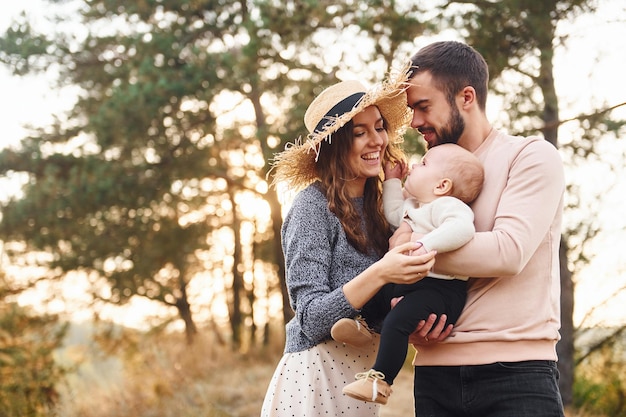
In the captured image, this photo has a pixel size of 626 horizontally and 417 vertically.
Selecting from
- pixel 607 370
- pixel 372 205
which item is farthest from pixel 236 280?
pixel 372 205

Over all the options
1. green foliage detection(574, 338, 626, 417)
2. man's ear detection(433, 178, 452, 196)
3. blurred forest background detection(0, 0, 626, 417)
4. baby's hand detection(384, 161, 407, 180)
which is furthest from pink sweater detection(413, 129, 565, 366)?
green foliage detection(574, 338, 626, 417)

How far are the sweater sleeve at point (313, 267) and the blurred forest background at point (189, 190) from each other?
3.36 metres

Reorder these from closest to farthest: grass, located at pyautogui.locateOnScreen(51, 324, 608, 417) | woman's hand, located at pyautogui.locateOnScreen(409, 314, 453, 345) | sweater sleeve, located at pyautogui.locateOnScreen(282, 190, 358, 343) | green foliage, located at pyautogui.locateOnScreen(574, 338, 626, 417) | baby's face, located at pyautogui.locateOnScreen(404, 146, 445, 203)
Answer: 1. woman's hand, located at pyautogui.locateOnScreen(409, 314, 453, 345)
2. baby's face, located at pyautogui.locateOnScreen(404, 146, 445, 203)
3. sweater sleeve, located at pyautogui.locateOnScreen(282, 190, 358, 343)
4. green foliage, located at pyautogui.locateOnScreen(574, 338, 626, 417)
5. grass, located at pyautogui.locateOnScreen(51, 324, 608, 417)

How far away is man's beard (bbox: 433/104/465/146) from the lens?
2.45m

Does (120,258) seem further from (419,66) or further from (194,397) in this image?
(419,66)

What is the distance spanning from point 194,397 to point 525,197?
7.93 m

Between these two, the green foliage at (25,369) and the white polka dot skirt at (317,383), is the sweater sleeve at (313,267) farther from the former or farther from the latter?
the green foliage at (25,369)

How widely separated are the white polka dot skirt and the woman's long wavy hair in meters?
0.38

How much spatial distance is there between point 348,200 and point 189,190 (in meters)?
11.9

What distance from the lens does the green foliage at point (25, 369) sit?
26.9 feet

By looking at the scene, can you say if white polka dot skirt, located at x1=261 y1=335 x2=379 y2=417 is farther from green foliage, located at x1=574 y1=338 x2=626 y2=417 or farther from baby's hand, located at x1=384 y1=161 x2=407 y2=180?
green foliage, located at x1=574 y1=338 x2=626 y2=417

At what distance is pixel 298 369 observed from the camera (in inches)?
107

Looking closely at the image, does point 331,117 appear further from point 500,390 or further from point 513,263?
point 500,390

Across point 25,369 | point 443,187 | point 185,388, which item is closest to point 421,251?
point 443,187
